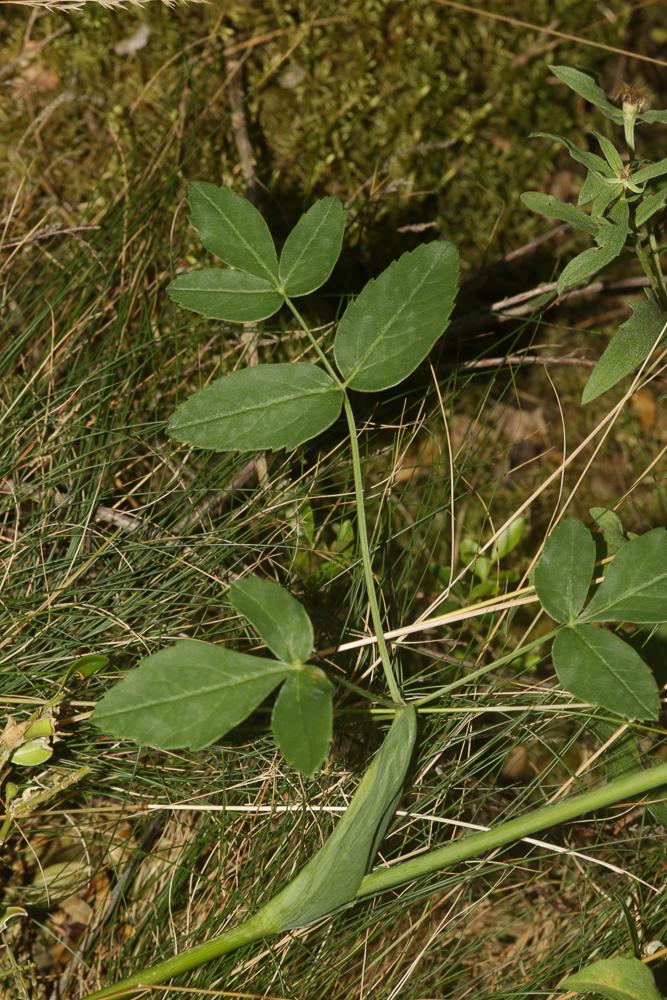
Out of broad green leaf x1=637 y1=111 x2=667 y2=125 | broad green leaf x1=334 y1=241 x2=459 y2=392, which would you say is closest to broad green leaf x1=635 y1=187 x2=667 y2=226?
broad green leaf x1=637 y1=111 x2=667 y2=125

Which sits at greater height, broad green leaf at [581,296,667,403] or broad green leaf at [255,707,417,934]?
broad green leaf at [581,296,667,403]

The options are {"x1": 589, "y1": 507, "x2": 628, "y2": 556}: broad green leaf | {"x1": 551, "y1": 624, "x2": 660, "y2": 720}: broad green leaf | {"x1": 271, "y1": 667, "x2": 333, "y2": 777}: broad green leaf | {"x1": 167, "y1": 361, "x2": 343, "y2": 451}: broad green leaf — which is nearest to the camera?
{"x1": 271, "y1": 667, "x2": 333, "y2": 777}: broad green leaf

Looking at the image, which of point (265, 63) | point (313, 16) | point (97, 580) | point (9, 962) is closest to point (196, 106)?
point (265, 63)

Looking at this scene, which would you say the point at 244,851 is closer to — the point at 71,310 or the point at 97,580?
the point at 97,580

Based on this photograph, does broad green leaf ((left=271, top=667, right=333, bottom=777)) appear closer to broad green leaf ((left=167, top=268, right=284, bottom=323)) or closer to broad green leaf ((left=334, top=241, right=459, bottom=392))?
broad green leaf ((left=334, top=241, right=459, bottom=392))

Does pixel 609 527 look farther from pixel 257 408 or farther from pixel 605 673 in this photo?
pixel 257 408
